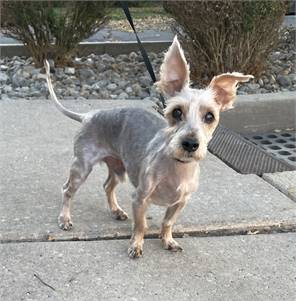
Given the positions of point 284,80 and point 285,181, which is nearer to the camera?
point 285,181

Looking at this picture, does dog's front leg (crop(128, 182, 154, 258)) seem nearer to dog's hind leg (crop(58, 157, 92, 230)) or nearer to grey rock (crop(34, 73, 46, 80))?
dog's hind leg (crop(58, 157, 92, 230))

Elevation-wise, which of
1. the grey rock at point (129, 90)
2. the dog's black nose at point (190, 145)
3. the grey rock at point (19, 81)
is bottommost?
the grey rock at point (19, 81)

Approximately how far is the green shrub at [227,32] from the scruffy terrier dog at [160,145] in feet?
11.9

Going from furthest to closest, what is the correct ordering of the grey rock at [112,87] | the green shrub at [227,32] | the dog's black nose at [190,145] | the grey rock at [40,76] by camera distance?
1. the grey rock at [40,76]
2. the grey rock at [112,87]
3. the green shrub at [227,32]
4. the dog's black nose at [190,145]

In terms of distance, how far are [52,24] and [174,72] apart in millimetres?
5265

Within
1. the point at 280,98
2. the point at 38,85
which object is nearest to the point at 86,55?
the point at 38,85

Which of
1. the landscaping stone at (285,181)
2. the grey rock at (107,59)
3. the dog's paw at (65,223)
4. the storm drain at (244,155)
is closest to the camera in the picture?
the dog's paw at (65,223)

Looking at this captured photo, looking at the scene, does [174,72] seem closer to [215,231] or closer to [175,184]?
[175,184]

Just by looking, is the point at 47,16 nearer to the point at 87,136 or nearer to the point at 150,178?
the point at 87,136

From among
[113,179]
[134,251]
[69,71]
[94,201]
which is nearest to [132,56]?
[69,71]

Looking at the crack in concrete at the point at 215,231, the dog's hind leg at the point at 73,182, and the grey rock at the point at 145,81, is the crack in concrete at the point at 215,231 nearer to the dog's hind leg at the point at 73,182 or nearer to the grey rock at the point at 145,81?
the dog's hind leg at the point at 73,182

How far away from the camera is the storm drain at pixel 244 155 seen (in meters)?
5.91

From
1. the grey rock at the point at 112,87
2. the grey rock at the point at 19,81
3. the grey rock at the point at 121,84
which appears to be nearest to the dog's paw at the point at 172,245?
the grey rock at the point at 112,87

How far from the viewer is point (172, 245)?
430cm
